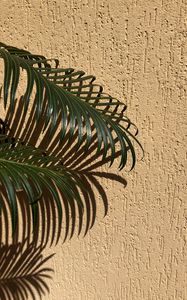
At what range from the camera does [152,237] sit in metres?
1.50

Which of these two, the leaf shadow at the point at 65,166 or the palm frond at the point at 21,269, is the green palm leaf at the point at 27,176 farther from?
the palm frond at the point at 21,269

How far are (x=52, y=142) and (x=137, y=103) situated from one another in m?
0.33

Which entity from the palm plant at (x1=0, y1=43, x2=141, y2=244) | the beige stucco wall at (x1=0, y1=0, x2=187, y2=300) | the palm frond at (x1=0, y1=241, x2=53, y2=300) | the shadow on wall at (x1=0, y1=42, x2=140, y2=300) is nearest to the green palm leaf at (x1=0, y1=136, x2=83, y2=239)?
the palm plant at (x1=0, y1=43, x2=141, y2=244)

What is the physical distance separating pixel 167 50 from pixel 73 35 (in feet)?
1.05

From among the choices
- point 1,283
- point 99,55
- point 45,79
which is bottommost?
point 1,283

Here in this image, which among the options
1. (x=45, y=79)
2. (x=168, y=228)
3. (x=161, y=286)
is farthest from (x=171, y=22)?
(x=161, y=286)

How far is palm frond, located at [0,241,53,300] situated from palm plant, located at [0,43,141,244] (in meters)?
0.05

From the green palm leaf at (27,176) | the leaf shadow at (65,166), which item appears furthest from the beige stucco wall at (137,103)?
the green palm leaf at (27,176)

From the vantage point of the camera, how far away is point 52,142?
1.47 metres

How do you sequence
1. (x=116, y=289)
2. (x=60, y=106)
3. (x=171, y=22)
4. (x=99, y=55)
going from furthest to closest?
(x=116, y=289), (x=99, y=55), (x=171, y=22), (x=60, y=106)

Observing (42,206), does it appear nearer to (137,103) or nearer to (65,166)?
(65,166)

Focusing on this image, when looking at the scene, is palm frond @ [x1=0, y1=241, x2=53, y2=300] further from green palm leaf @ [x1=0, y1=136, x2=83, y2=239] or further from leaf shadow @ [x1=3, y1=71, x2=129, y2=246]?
green palm leaf @ [x1=0, y1=136, x2=83, y2=239]

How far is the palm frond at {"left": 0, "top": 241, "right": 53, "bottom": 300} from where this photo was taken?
5.43 ft

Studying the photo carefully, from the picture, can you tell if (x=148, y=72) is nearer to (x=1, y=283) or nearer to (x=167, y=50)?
(x=167, y=50)
